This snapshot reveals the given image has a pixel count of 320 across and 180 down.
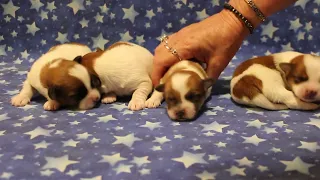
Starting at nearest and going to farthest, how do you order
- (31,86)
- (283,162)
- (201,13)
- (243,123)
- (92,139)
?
1. (283,162)
2. (92,139)
3. (243,123)
4. (31,86)
5. (201,13)

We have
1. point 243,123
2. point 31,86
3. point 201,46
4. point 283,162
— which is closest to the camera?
point 283,162

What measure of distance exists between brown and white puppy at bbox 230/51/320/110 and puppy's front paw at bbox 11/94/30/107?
102 centimetres

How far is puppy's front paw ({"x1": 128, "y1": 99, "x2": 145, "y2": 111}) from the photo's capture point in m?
2.07

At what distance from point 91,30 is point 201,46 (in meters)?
1.22

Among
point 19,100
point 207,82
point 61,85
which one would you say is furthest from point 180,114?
point 19,100

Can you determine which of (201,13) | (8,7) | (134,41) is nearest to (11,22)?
(8,7)

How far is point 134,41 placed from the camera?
309 cm

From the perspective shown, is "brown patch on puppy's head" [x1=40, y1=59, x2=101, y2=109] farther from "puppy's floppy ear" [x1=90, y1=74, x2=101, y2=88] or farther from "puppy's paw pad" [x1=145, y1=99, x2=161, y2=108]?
"puppy's paw pad" [x1=145, y1=99, x2=161, y2=108]

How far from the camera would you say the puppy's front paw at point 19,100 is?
216cm

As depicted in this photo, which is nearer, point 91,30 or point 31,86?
point 31,86

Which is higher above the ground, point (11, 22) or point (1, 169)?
point (11, 22)

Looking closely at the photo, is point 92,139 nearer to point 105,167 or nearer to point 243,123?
point 105,167

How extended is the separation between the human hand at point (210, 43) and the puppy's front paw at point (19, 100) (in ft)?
2.22

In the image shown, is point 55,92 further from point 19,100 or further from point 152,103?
point 152,103
